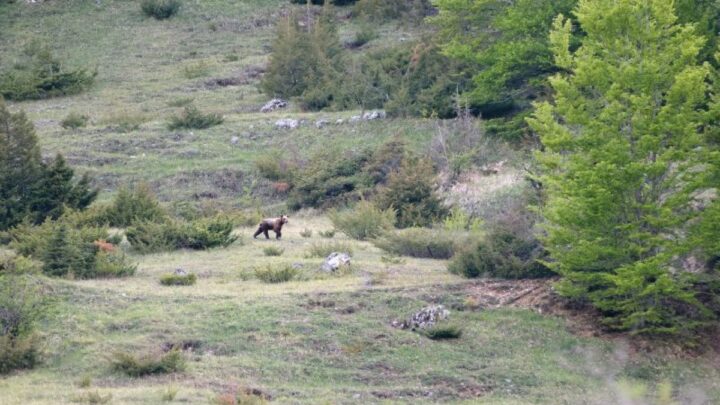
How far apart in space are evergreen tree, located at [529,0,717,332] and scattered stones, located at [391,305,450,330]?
2.10m

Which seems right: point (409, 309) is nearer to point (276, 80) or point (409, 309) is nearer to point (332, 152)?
point (332, 152)

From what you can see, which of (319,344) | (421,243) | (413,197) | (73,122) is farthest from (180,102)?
(319,344)

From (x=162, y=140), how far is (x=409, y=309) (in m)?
22.8

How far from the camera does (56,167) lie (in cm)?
2928

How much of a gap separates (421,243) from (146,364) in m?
9.60

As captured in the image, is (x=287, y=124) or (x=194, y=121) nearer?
(x=287, y=124)

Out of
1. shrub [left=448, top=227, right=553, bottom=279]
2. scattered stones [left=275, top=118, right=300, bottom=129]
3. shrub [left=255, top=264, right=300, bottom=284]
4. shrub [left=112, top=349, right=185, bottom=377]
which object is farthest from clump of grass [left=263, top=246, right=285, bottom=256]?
scattered stones [left=275, top=118, right=300, bottom=129]

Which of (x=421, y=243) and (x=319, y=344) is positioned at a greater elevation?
(x=319, y=344)

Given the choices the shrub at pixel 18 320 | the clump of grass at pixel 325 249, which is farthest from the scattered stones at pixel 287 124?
the shrub at pixel 18 320

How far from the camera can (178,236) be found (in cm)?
2552

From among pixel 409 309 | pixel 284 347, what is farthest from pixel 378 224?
pixel 284 347

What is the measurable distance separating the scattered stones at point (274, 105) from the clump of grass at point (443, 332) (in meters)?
26.7

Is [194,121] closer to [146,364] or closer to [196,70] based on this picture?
[196,70]

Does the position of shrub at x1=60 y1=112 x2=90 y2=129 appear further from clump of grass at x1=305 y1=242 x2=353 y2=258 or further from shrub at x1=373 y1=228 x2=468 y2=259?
shrub at x1=373 y1=228 x2=468 y2=259
